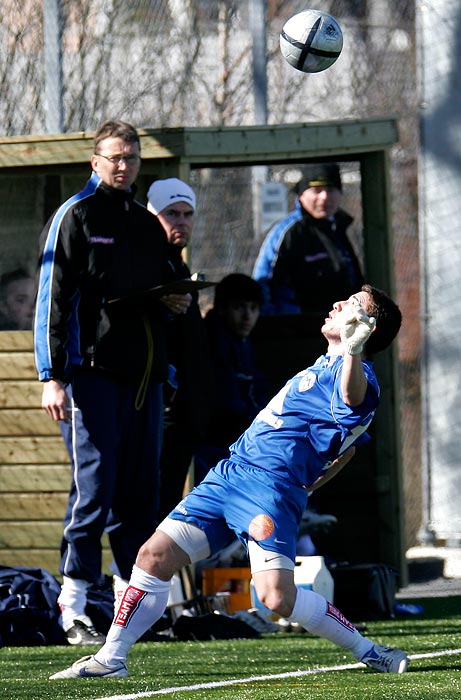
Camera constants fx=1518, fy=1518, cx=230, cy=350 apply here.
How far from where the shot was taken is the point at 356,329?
5516 mm

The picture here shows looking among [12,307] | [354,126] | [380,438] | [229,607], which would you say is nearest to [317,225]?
[354,126]

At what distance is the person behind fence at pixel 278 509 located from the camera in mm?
5887

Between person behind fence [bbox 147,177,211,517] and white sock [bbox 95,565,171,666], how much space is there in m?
2.29

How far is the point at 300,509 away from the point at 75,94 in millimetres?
5710

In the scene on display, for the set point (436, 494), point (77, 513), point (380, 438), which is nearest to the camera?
point (77, 513)

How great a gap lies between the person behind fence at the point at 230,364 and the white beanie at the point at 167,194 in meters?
0.88

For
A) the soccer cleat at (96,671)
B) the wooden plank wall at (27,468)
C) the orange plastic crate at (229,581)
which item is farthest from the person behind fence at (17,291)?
the soccer cleat at (96,671)

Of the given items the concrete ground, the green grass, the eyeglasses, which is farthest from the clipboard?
the concrete ground

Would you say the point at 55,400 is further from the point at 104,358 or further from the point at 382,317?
the point at 382,317

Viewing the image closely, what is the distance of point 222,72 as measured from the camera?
12891mm

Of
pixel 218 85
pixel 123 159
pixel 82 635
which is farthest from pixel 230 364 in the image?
pixel 218 85

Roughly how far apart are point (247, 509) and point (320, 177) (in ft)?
13.8

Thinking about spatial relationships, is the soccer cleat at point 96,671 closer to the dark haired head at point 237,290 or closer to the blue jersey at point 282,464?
the blue jersey at point 282,464

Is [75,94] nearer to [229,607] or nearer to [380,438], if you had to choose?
[380,438]
